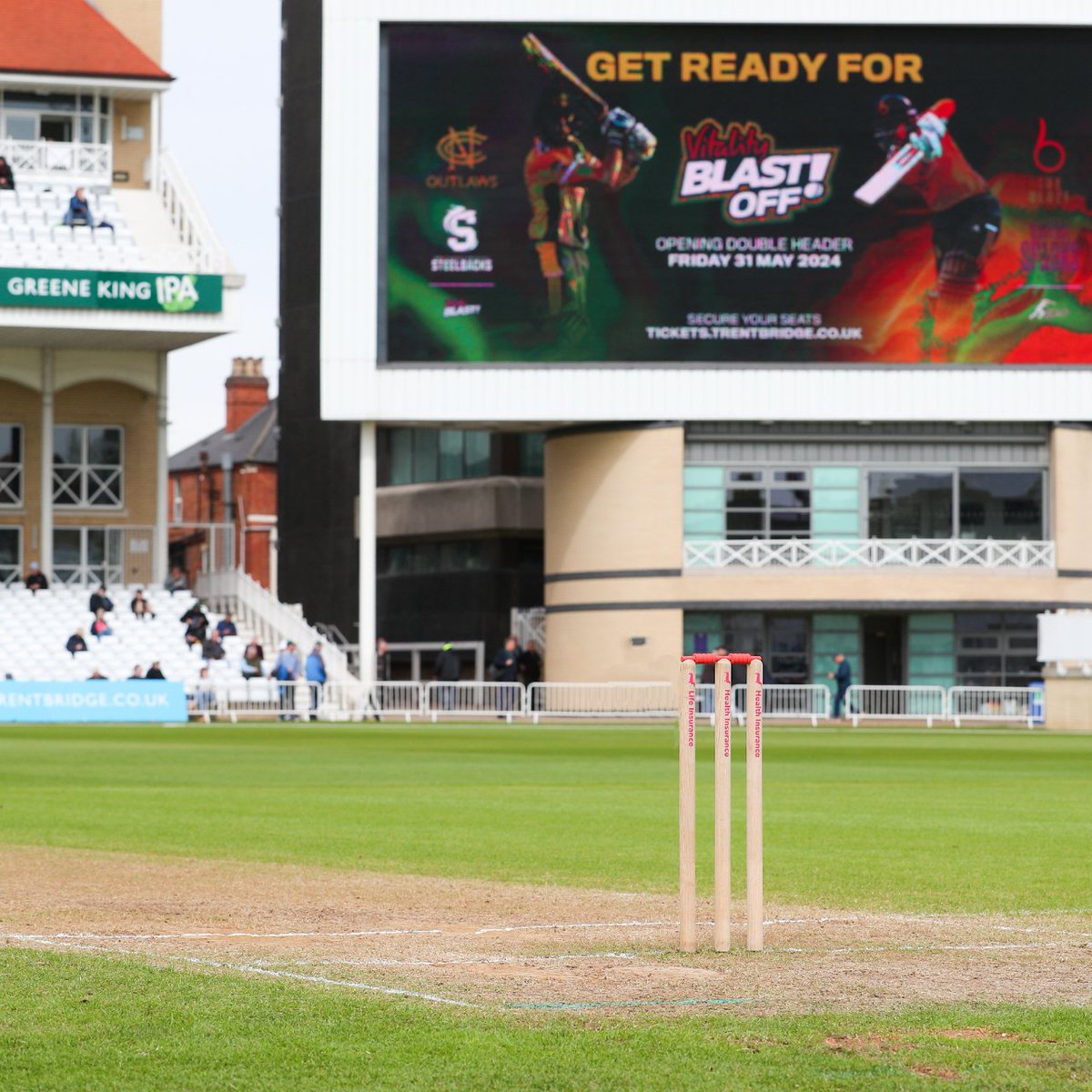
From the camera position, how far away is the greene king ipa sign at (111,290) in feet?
192

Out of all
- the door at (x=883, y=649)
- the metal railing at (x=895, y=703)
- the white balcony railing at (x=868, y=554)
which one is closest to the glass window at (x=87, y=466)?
the white balcony railing at (x=868, y=554)

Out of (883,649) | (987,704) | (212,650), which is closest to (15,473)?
(212,650)

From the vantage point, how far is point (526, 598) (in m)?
69.8

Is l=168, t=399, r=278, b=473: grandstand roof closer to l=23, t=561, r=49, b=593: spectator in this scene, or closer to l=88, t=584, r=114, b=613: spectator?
l=23, t=561, r=49, b=593: spectator

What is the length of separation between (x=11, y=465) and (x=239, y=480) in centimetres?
3469

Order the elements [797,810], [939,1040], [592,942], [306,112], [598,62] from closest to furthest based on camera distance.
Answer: [939,1040]
[592,942]
[797,810]
[598,62]
[306,112]

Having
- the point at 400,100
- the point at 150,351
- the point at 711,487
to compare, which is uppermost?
the point at 400,100

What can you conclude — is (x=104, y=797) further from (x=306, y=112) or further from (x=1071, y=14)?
(x=306, y=112)

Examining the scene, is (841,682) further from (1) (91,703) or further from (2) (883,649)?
(1) (91,703)

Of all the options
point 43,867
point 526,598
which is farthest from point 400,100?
point 43,867

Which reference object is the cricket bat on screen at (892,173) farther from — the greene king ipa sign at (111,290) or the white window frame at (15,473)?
the white window frame at (15,473)

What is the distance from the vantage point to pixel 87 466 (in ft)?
222

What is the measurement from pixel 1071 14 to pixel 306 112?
27823 millimetres

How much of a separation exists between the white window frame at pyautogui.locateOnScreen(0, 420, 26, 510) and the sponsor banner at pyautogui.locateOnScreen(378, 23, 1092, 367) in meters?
13.7
